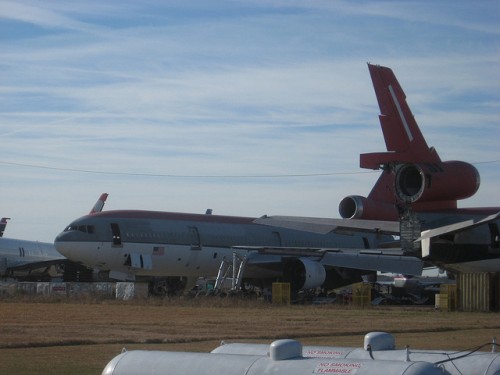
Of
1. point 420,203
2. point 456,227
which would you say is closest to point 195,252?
point 420,203

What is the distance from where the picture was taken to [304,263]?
4025 cm

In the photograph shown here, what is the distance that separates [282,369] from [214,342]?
8.90 meters

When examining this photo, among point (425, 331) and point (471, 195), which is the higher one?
point (471, 195)

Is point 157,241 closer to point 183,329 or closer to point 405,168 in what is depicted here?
point 405,168

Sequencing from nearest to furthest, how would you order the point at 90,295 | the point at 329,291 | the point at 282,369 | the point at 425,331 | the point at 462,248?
the point at 282,369
the point at 425,331
the point at 462,248
the point at 90,295
the point at 329,291

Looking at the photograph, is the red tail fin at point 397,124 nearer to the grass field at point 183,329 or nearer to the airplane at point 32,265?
the grass field at point 183,329

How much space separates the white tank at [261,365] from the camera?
29.6 ft

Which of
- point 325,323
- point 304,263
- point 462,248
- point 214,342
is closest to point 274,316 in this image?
point 325,323

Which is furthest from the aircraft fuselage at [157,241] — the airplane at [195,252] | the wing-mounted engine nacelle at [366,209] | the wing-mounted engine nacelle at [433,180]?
the wing-mounted engine nacelle at [433,180]

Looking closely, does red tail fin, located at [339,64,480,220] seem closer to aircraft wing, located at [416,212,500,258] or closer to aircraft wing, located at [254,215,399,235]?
aircraft wing, located at [254,215,399,235]

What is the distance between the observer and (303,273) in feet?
133

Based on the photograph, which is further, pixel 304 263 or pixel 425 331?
pixel 304 263

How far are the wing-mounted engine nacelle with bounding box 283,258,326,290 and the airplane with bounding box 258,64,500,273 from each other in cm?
1277

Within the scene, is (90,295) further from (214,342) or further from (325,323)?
(214,342)
